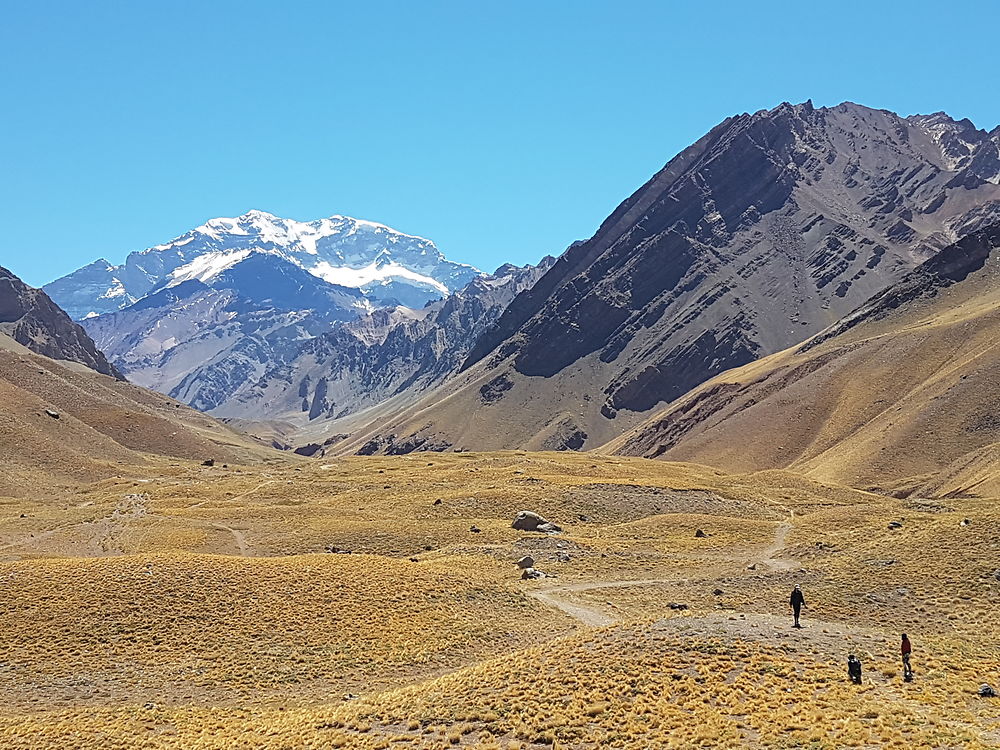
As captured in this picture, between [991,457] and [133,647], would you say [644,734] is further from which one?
[991,457]

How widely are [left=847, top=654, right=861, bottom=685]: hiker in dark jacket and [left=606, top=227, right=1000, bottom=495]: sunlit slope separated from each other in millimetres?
66333

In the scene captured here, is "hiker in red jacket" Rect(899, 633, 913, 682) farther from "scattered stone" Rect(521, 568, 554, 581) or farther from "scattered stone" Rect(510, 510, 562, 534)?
"scattered stone" Rect(510, 510, 562, 534)

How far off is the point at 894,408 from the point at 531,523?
96.0 metres

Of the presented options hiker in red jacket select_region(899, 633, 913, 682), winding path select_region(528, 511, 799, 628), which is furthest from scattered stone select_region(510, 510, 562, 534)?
hiker in red jacket select_region(899, 633, 913, 682)

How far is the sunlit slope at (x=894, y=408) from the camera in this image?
11619cm

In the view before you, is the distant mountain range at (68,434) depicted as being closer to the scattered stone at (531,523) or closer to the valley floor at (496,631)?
the valley floor at (496,631)

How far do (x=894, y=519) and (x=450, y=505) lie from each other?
38.5 m

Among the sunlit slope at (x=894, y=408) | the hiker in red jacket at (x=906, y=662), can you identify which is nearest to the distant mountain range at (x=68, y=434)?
the hiker in red jacket at (x=906, y=662)

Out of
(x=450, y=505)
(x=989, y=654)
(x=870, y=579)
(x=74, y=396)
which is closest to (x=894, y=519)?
(x=870, y=579)

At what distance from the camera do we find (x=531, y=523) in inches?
2697

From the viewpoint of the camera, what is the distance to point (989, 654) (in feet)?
104

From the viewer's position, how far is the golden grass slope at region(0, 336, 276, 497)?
116750 mm

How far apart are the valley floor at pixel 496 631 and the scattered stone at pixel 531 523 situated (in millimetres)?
1421

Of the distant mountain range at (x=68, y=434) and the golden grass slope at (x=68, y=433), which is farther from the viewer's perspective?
the golden grass slope at (x=68, y=433)
